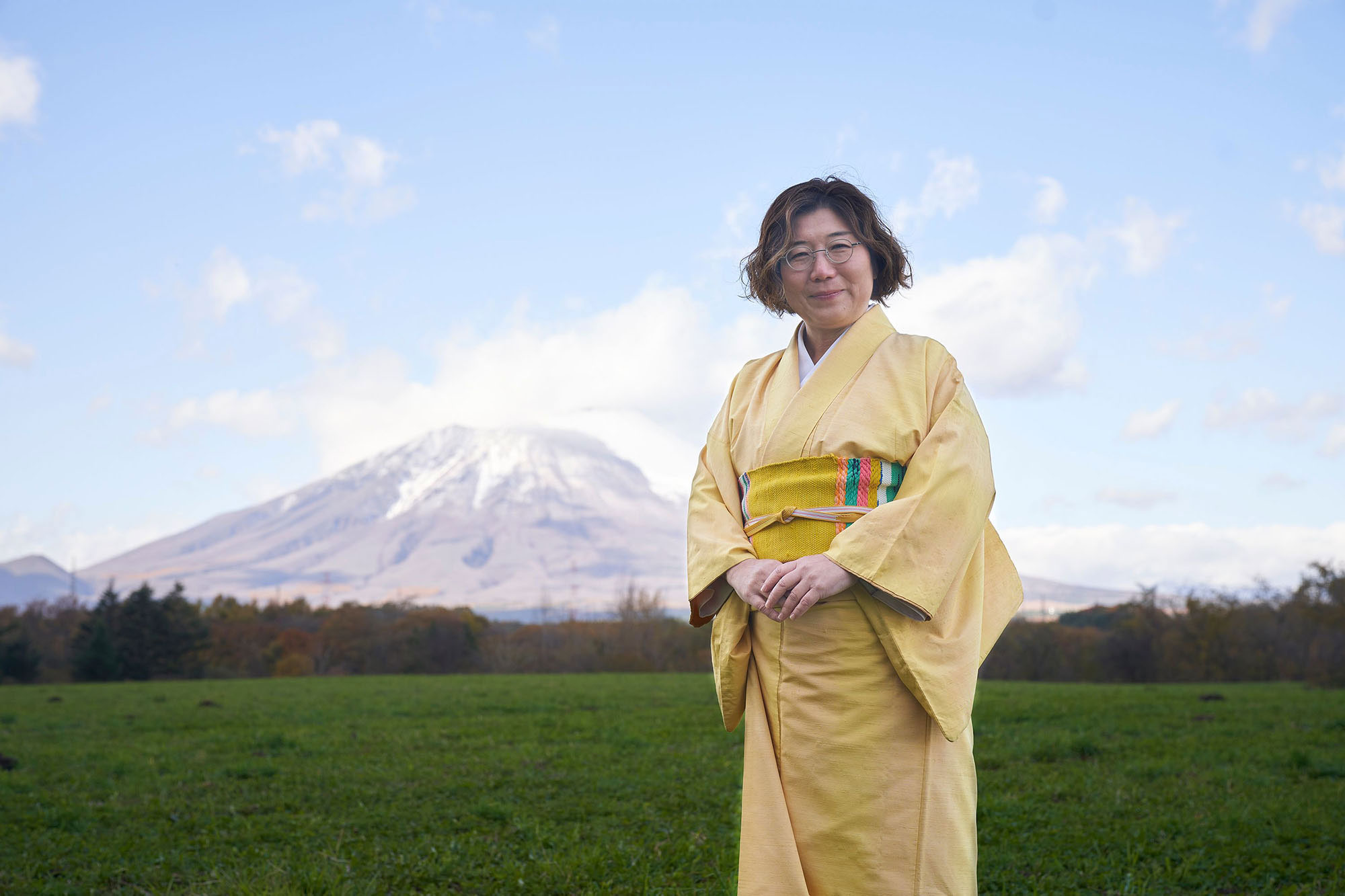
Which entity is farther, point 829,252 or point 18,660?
point 18,660

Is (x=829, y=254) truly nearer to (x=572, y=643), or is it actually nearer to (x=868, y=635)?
(x=868, y=635)

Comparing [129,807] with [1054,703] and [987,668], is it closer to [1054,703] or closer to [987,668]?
[1054,703]

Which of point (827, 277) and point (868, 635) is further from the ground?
point (827, 277)

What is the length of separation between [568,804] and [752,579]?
4211 millimetres

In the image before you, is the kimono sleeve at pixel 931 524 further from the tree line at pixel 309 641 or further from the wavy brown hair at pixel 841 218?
the tree line at pixel 309 641

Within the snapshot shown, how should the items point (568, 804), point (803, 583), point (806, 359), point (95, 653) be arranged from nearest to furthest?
point (803, 583) < point (806, 359) < point (568, 804) < point (95, 653)

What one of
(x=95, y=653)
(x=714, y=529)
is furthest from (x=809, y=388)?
(x=95, y=653)

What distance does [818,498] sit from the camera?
223 cm

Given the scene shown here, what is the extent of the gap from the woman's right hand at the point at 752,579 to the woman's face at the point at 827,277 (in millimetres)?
737

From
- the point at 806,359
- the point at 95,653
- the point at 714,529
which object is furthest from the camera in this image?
the point at 95,653

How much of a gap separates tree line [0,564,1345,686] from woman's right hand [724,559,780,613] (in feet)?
71.4

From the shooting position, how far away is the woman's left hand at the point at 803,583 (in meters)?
2.04

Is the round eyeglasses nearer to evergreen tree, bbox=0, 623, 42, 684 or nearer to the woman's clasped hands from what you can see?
the woman's clasped hands

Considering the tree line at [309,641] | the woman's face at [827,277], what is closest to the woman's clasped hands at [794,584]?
the woman's face at [827,277]
